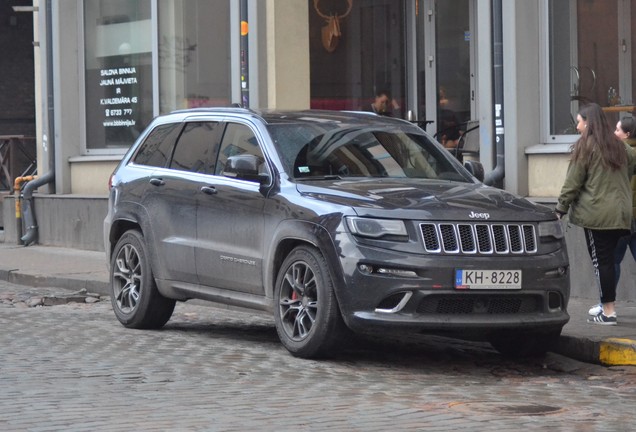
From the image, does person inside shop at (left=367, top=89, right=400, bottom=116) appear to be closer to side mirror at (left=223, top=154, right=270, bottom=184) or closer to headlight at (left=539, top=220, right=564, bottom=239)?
side mirror at (left=223, top=154, right=270, bottom=184)

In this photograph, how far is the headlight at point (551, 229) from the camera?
30.7 feet

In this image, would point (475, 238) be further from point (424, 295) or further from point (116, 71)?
point (116, 71)

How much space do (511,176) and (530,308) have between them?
4.78 metres

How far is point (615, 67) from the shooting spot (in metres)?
13.7

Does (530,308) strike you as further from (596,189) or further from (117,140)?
(117,140)

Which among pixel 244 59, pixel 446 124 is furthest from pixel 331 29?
pixel 244 59

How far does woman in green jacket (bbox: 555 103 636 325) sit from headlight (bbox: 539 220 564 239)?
92 centimetres

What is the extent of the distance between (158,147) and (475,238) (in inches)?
138

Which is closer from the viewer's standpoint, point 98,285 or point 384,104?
point 98,285

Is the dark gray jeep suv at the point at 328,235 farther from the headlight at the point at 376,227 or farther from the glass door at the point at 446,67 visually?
the glass door at the point at 446,67

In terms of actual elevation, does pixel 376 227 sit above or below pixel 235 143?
below

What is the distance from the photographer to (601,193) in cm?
1050

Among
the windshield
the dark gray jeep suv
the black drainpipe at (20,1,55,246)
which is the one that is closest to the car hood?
the dark gray jeep suv

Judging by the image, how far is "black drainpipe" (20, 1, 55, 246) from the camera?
65.5 ft
